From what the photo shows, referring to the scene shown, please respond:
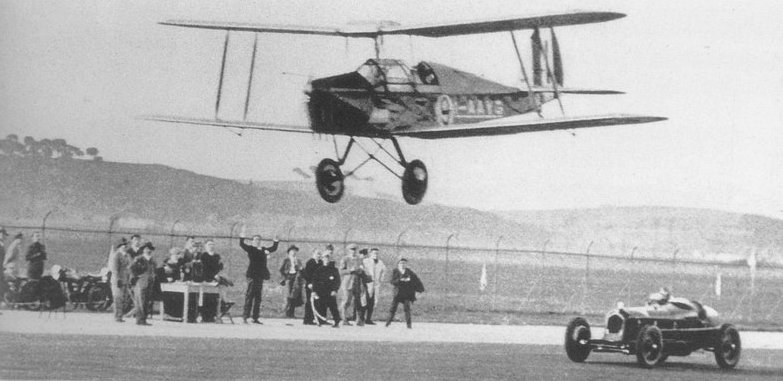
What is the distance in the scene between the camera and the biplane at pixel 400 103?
1652cm

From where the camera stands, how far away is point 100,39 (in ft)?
59.0

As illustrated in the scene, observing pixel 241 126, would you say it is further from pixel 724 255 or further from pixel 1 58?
pixel 724 255

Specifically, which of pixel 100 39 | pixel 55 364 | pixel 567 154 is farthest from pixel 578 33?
pixel 55 364

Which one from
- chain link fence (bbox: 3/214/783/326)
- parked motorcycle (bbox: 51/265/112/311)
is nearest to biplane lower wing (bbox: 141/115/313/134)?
parked motorcycle (bbox: 51/265/112/311)

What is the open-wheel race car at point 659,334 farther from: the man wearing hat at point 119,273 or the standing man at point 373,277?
the man wearing hat at point 119,273

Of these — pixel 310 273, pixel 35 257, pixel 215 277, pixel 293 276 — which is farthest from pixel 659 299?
pixel 35 257

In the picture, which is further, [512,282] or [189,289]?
[512,282]

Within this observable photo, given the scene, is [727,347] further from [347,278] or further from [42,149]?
[42,149]

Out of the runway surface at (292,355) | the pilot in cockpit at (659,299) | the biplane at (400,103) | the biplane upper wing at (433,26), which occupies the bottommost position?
the runway surface at (292,355)

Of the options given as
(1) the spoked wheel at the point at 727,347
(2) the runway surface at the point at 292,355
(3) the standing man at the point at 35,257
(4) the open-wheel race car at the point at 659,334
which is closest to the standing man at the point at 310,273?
(2) the runway surface at the point at 292,355

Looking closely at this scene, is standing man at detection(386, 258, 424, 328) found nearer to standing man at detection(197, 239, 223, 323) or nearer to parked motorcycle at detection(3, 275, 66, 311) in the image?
standing man at detection(197, 239, 223, 323)

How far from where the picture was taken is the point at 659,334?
1744 centimetres

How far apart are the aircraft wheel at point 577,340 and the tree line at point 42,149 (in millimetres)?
8127

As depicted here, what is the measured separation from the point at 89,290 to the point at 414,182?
7242mm
